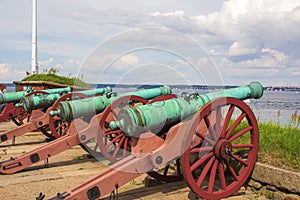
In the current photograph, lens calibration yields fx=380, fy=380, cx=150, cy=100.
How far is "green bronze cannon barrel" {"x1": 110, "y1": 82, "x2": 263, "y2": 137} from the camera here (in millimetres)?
3791

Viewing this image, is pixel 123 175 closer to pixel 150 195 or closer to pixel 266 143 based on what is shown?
pixel 150 195

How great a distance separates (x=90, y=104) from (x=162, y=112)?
2475 millimetres

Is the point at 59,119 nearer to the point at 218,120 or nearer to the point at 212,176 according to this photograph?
the point at 218,120

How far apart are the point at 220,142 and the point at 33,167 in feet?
10.4

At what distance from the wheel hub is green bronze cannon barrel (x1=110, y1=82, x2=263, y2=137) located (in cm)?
48

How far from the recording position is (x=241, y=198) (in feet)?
13.7

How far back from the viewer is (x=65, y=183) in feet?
15.9

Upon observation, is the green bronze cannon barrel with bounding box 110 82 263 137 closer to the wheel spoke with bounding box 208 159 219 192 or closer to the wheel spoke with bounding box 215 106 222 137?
the wheel spoke with bounding box 215 106 222 137

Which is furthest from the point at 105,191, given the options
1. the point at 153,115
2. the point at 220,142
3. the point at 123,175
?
the point at 220,142

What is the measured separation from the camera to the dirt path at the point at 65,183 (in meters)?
4.32

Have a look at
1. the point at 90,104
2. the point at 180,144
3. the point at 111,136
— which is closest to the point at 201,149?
the point at 180,144

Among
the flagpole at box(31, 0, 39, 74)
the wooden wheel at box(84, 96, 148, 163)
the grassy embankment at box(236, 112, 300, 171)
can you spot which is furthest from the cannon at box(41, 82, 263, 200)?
the flagpole at box(31, 0, 39, 74)

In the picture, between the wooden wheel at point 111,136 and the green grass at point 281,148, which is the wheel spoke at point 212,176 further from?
the wooden wheel at point 111,136

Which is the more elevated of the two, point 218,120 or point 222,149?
point 218,120
